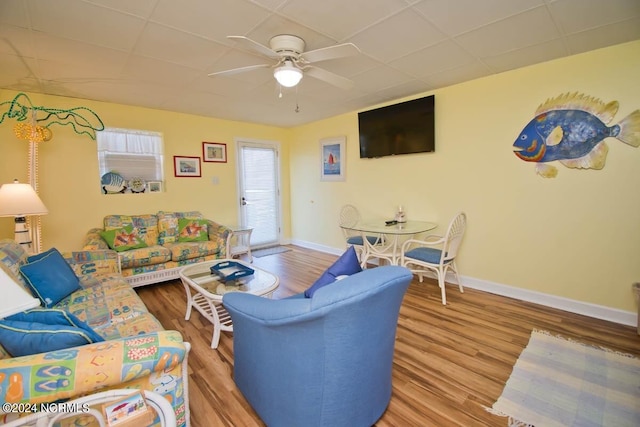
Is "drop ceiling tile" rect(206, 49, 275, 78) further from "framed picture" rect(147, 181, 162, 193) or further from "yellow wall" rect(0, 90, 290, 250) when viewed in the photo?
"framed picture" rect(147, 181, 162, 193)

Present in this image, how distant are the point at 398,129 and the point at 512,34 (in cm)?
174

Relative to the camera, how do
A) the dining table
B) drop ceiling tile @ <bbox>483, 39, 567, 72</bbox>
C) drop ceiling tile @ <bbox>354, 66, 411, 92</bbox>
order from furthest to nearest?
the dining table, drop ceiling tile @ <bbox>354, 66, 411, 92</bbox>, drop ceiling tile @ <bbox>483, 39, 567, 72</bbox>

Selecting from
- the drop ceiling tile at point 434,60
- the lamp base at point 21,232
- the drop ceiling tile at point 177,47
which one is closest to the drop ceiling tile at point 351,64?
the drop ceiling tile at point 434,60

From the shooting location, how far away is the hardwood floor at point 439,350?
5.30 feet

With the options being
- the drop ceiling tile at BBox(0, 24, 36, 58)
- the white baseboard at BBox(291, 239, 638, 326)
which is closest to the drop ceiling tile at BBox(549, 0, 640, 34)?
the white baseboard at BBox(291, 239, 638, 326)

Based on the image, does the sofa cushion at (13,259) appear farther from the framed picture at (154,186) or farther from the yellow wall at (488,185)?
the framed picture at (154,186)

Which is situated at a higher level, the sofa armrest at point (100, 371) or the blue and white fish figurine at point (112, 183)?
the blue and white fish figurine at point (112, 183)

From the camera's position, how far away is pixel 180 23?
2004 millimetres

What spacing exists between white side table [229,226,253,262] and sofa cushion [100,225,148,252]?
4.25 ft

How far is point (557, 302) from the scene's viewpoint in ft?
9.38

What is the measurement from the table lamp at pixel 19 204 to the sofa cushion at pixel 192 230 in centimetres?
152

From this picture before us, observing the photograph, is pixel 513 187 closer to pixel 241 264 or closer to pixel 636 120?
pixel 636 120

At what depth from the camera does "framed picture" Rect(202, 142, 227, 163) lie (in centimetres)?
475

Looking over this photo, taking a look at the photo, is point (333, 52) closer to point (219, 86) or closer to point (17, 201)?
point (219, 86)
